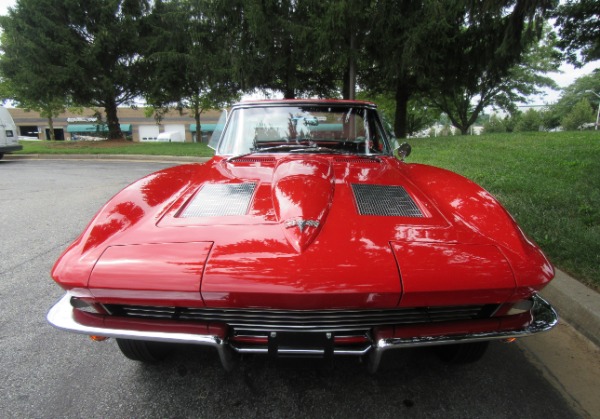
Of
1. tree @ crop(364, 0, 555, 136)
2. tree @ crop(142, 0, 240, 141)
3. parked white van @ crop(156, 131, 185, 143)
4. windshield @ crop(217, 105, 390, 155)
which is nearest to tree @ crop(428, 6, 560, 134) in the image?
tree @ crop(364, 0, 555, 136)

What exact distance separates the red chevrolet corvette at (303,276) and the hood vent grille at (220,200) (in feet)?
0.04

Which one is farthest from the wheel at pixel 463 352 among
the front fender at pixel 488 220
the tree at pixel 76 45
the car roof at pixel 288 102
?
the tree at pixel 76 45

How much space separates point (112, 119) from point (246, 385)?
20110 millimetres

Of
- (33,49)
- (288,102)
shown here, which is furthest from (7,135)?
(288,102)

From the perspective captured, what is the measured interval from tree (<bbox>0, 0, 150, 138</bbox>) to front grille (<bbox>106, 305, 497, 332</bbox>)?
60.2 feet

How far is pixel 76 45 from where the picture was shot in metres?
16.5

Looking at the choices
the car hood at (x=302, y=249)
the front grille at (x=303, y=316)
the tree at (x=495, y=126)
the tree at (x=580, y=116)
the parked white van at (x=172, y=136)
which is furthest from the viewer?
the tree at (x=580, y=116)

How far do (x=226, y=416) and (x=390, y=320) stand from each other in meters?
0.87

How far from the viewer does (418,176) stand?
2.46 metres

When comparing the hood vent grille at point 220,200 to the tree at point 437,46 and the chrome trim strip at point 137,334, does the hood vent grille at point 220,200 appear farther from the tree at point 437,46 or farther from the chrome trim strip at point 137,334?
the tree at point 437,46

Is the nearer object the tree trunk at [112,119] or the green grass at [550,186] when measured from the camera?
the green grass at [550,186]

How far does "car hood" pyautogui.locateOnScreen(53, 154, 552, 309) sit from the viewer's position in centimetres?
137

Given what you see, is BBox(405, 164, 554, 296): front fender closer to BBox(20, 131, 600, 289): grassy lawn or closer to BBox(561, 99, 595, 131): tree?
BBox(20, 131, 600, 289): grassy lawn

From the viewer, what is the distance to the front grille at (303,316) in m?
1.47
